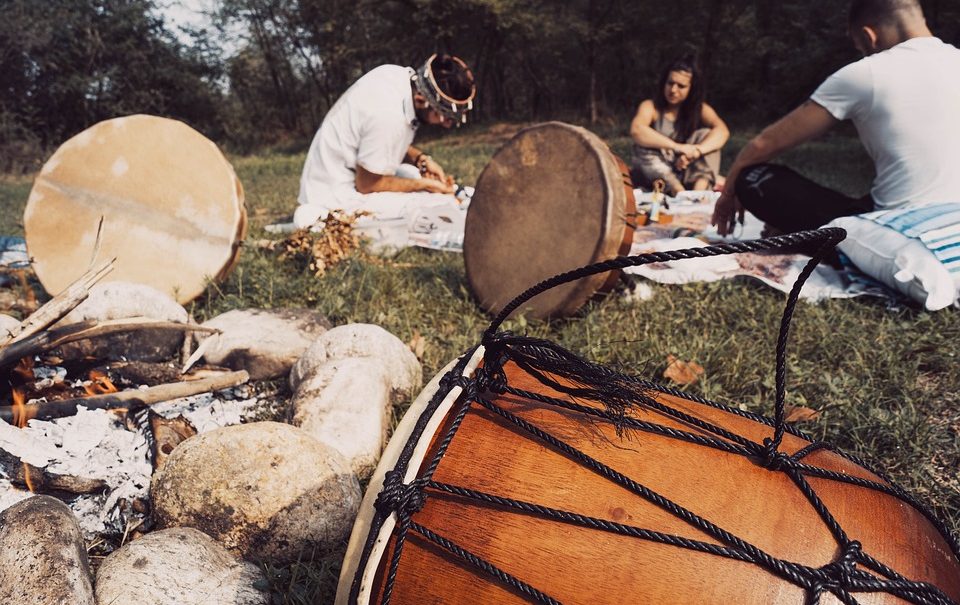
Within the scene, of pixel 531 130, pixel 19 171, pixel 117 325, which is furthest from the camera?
pixel 19 171

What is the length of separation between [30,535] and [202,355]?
46.6 inches

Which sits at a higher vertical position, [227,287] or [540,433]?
[540,433]

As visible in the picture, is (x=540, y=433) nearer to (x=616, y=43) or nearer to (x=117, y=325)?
(x=117, y=325)

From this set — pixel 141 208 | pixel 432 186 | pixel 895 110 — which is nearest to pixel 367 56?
pixel 432 186

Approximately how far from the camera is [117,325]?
2062 millimetres

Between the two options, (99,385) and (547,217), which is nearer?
(99,385)

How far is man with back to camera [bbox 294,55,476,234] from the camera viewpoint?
440 cm

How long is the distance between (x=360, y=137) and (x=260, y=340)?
2.59m

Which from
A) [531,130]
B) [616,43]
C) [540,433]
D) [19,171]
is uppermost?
[616,43]

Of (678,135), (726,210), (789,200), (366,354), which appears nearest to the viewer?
(366,354)

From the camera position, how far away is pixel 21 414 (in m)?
1.79

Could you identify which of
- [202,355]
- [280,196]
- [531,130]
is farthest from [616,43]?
[202,355]

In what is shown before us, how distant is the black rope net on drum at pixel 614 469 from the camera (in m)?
0.90

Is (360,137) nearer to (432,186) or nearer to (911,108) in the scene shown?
(432,186)
